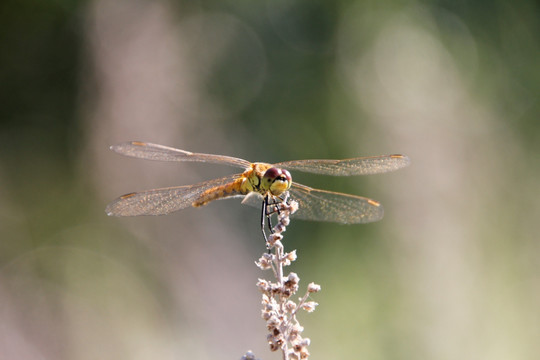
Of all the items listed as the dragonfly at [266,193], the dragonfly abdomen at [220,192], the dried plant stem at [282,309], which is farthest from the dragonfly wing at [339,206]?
the dried plant stem at [282,309]

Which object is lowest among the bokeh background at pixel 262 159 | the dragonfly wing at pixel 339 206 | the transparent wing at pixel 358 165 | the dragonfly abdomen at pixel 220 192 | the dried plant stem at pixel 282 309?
the dried plant stem at pixel 282 309

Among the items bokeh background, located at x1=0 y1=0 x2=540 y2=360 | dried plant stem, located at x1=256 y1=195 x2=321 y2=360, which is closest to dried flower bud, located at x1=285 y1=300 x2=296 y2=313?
dried plant stem, located at x1=256 y1=195 x2=321 y2=360

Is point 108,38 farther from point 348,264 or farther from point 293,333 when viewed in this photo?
point 293,333

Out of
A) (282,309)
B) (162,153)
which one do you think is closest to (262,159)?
(162,153)

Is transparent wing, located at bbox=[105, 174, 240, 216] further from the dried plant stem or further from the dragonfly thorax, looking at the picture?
the dried plant stem

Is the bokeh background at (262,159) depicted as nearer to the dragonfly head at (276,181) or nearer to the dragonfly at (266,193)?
the dragonfly at (266,193)

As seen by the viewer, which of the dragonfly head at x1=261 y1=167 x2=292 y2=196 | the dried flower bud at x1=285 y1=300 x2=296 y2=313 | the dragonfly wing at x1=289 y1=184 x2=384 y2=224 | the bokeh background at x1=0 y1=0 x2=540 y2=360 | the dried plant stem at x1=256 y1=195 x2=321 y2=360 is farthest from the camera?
the bokeh background at x1=0 y1=0 x2=540 y2=360

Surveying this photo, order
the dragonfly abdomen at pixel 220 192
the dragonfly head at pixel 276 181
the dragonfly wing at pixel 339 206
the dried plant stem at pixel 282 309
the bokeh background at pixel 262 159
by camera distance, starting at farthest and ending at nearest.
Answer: the bokeh background at pixel 262 159 → the dragonfly abdomen at pixel 220 192 → the dragonfly wing at pixel 339 206 → the dragonfly head at pixel 276 181 → the dried plant stem at pixel 282 309
